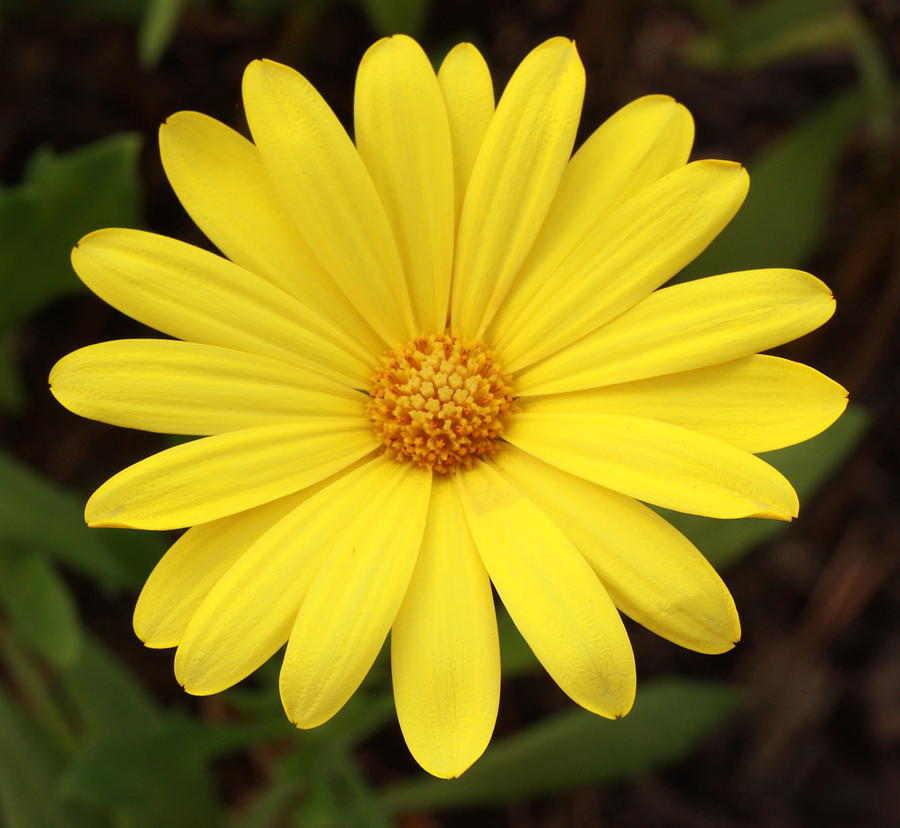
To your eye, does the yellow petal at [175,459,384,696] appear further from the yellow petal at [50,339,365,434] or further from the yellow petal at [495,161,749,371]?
the yellow petal at [495,161,749,371]

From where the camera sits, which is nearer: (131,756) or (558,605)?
(558,605)

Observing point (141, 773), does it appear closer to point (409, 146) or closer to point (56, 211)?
point (56, 211)

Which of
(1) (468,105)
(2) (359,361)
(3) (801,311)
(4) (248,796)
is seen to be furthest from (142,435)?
(3) (801,311)

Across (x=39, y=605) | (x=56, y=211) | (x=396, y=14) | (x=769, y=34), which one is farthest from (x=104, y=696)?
(x=769, y=34)

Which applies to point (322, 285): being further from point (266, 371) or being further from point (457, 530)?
point (457, 530)

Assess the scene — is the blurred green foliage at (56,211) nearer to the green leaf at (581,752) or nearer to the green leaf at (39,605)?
the green leaf at (39,605)

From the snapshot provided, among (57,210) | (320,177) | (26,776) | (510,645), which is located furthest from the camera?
(26,776)
